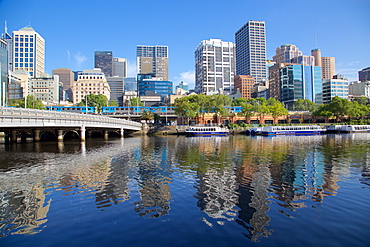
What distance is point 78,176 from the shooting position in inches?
908

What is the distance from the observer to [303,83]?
193250 millimetres

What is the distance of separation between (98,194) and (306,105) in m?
178

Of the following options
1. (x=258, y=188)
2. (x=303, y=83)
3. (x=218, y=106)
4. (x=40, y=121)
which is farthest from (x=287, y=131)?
(x=303, y=83)

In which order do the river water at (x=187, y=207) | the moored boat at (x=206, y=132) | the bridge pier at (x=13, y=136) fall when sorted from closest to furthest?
the river water at (x=187, y=207) → the bridge pier at (x=13, y=136) → the moored boat at (x=206, y=132)

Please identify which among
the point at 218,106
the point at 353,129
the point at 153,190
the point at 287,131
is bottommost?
the point at 153,190

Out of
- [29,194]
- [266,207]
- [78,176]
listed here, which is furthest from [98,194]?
[266,207]

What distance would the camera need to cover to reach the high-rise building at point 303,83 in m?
192

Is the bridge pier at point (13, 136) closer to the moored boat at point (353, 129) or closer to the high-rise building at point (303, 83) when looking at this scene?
the moored boat at point (353, 129)

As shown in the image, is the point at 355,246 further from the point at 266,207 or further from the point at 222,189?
the point at 222,189

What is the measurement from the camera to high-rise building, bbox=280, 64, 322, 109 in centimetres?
19225

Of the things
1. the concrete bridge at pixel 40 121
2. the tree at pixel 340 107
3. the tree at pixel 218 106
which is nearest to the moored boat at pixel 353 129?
the tree at pixel 340 107

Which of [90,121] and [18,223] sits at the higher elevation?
[90,121]

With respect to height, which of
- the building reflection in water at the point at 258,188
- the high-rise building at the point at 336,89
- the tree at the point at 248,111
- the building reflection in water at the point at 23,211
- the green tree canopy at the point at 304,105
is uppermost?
the high-rise building at the point at 336,89

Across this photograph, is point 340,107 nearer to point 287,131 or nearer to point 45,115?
point 287,131
